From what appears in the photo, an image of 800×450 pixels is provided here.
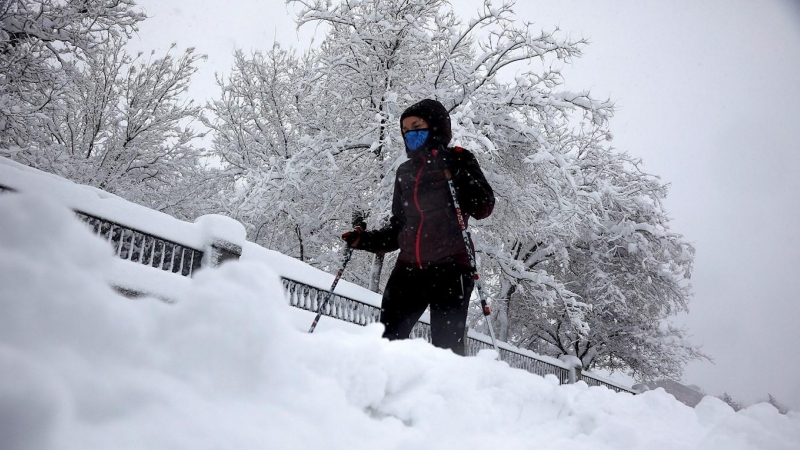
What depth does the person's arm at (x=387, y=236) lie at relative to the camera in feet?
11.9

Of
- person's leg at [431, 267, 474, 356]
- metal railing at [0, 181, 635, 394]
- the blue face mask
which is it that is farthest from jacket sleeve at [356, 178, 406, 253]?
metal railing at [0, 181, 635, 394]

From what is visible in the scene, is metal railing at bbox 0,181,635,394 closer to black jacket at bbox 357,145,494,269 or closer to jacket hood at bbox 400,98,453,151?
black jacket at bbox 357,145,494,269

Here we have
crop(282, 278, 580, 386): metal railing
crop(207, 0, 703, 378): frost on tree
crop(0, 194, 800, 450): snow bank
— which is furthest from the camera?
crop(207, 0, 703, 378): frost on tree

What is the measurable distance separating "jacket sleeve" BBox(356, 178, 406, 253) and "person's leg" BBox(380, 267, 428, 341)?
0.35 meters

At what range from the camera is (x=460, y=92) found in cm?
1114

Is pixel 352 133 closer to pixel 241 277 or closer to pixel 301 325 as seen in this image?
pixel 301 325

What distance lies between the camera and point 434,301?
325 cm

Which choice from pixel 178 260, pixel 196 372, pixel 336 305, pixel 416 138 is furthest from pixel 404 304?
pixel 336 305

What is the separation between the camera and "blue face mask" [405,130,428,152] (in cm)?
358

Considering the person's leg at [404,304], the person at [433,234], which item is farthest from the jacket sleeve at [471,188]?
the person's leg at [404,304]

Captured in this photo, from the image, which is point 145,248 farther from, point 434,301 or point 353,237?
point 434,301

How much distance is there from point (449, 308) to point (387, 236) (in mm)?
814

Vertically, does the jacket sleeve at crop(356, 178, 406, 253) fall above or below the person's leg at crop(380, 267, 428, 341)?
above

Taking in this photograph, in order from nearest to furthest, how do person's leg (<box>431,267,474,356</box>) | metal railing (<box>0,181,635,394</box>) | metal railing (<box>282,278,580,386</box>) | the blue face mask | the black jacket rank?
1. person's leg (<box>431,267,474,356</box>)
2. the black jacket
3. the blue face mask
4. metal railing (<box>0,181,635,394</box>)
5. metal railing (<box>282,278,580,386</box>)
